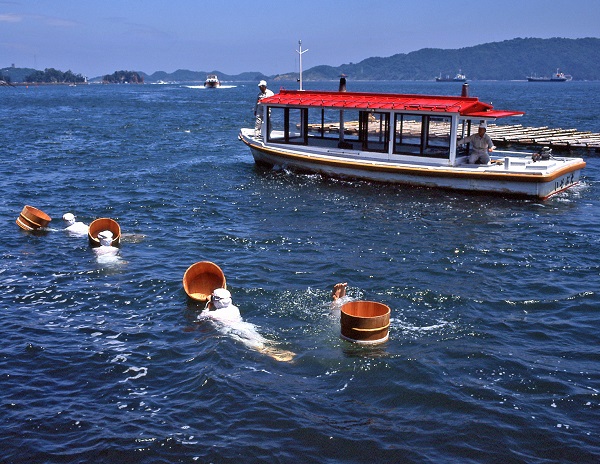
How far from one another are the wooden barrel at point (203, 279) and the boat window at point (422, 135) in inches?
509

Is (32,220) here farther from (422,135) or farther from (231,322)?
(422,135)

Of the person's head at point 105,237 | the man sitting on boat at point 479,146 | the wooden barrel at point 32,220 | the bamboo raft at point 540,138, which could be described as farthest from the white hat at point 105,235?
the bamboo raft at point 540,138

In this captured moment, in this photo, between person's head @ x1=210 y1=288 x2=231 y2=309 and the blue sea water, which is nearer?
the blue sea water

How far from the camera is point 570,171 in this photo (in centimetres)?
2430

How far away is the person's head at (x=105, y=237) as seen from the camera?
56.5ft

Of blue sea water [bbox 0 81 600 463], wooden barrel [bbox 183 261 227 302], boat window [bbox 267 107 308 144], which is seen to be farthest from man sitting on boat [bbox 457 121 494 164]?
wooden barrel [bbox 183 261 227 302]

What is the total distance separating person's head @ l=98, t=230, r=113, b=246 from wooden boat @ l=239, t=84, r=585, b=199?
11.0 meters

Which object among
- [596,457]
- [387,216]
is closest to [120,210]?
[387,216]

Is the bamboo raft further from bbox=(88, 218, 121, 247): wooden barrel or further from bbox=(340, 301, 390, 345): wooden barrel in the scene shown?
bbox=(340, 301, 390, 345): wooden barrel

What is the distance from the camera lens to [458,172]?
23.3 m

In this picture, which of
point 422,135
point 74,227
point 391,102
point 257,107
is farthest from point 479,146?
point 74,227

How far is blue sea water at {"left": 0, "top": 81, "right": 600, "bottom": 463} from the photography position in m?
9.22

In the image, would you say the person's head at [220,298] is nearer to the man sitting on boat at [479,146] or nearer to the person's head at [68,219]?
the person's head at [68,219]

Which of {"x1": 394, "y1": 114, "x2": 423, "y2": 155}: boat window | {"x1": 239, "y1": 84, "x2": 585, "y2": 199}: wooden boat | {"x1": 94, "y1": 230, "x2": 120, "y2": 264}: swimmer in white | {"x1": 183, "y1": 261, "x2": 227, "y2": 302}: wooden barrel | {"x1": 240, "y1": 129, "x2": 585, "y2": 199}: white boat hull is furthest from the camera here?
{"x1": 394, "y1": 114, "x2": 423, "y2": 155}: boat window
